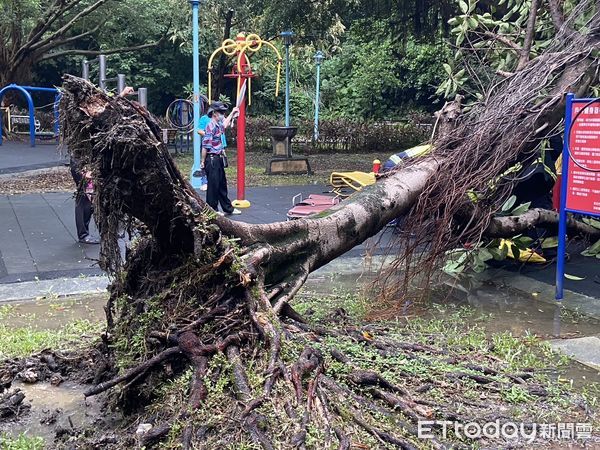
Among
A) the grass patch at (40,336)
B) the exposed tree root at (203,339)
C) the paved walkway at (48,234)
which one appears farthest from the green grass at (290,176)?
the exposed tree root at (203,339)

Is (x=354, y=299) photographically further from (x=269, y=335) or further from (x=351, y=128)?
(x=351, y=128)

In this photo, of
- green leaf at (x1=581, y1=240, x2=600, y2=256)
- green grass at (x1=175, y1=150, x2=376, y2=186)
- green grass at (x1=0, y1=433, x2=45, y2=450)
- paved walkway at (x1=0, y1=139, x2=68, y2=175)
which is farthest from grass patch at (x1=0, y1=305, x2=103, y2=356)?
paved walkway at (x1=0, y1=139, x2=68, y2=175)

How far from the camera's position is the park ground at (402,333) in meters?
4.07

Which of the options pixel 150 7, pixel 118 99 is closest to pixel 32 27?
pixel 150 7

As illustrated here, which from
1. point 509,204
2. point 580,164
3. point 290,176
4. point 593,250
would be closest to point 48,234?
point 509,204

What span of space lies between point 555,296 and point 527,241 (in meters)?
0.83

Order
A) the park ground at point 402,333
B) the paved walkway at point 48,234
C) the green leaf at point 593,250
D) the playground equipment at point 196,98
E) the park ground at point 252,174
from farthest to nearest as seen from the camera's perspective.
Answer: the park ground at point 252,174 → the playground equipment at point 196,98 → the paved walkway at point 48,234 → the green leaf at point 593,250 → the park ground at point 402,333

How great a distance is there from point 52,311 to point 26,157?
14816 mm

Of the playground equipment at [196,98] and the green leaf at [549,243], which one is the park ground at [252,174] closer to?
the playground equipment at [196,98]

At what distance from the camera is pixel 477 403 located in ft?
13.3

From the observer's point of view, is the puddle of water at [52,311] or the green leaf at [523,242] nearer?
the puddle of water at [52,311]

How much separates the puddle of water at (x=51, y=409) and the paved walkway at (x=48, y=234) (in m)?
1.23

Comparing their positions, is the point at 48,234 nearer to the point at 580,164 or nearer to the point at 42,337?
the point at 42,337

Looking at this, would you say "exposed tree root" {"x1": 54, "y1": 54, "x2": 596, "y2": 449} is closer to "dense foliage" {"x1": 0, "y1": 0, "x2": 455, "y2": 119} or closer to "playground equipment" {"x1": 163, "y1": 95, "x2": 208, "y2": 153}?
"dense foliage" {"x1": 0, "y1": 0, "x2": 455, "y2": 119}
